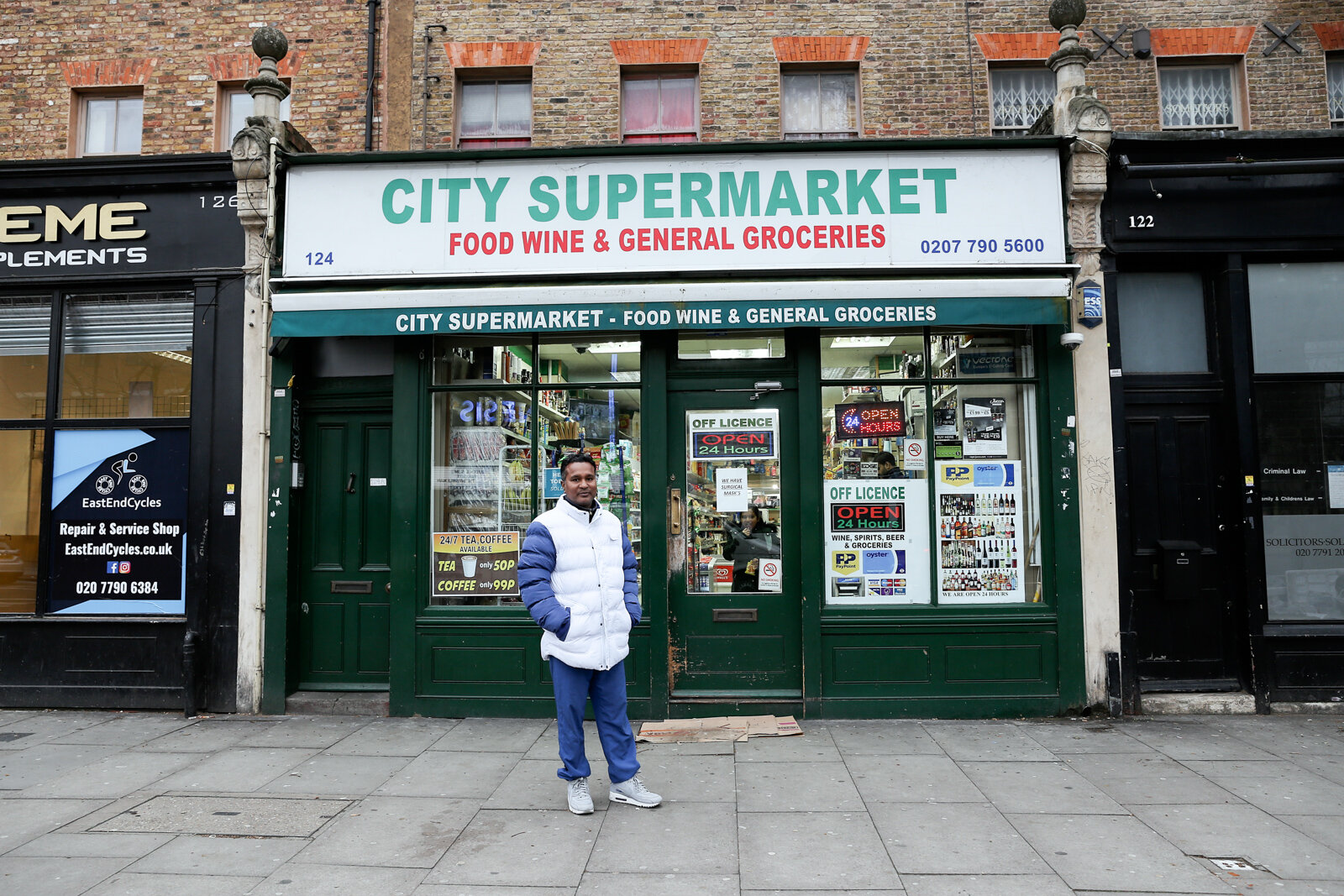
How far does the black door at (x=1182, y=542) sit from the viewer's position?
7031mm

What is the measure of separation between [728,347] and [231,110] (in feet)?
19.9

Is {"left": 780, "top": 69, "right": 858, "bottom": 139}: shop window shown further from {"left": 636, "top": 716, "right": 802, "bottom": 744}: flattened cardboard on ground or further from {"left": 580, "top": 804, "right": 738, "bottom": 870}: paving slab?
{"left": 580, "top": 804, "right": 738, "bottom": 870}: paving slab

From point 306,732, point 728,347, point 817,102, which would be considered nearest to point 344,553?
point 306,732

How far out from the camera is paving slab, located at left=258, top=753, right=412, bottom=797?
206 inches

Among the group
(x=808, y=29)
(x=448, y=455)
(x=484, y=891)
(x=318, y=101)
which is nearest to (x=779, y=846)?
(x=484, y=891)

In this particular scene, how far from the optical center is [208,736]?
6.48 m

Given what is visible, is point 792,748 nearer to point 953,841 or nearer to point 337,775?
point 953,841

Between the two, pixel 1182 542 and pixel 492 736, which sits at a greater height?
pixel 1182 542

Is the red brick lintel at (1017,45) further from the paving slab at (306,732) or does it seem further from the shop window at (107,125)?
the shop window at (107,125)

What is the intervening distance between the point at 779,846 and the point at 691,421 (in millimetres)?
3743

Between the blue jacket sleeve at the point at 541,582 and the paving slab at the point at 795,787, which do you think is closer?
the blue jacket sleeve at the point at 541,582

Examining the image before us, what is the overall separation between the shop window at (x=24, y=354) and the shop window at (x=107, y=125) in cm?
207

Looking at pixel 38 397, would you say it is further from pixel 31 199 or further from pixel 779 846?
pixel 779 846

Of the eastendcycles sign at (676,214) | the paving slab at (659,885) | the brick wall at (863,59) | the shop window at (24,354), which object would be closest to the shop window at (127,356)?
the shop window at (24,354)
